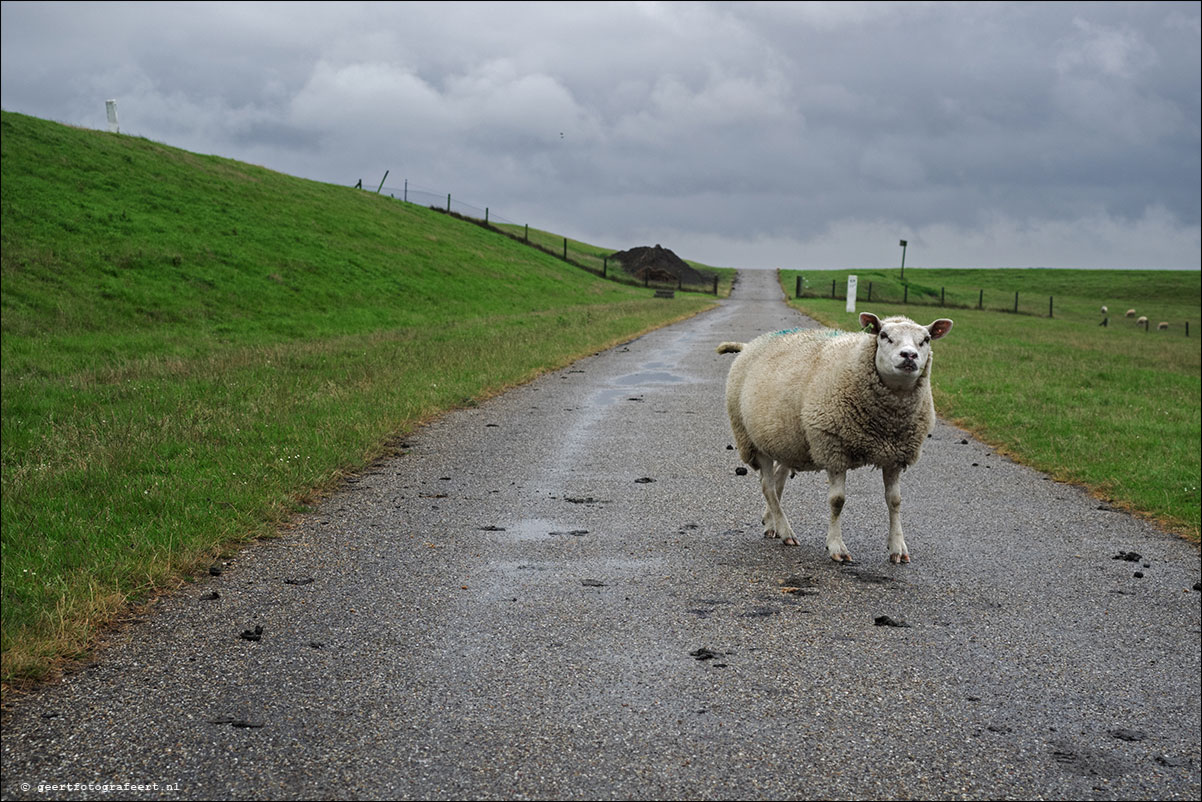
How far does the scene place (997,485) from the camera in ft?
30.3

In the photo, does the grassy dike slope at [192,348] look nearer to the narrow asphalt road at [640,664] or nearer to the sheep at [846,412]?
the narrow asphalt road at [640,664]

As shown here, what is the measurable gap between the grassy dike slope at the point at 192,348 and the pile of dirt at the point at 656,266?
21.9m

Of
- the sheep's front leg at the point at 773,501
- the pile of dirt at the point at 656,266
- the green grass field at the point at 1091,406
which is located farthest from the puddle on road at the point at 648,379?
the pile of dirt at the point at 656,266

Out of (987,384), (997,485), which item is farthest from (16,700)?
(987,384)

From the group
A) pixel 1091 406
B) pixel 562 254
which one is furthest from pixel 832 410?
pixel 562 254

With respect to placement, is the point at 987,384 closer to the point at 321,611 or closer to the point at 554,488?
the point at 554,488

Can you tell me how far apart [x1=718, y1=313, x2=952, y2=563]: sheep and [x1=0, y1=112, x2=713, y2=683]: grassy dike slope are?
3.71 metres

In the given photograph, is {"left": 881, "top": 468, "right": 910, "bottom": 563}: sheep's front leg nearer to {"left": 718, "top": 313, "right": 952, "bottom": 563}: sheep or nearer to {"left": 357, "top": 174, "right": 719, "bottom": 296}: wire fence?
{"left": 718, "top": 313, "right": 952, "bottom": 563}: sheep

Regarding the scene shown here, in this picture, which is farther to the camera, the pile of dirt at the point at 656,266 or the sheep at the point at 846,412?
the pile of dirt at the point at 656,266

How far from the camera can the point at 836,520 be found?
6582mm

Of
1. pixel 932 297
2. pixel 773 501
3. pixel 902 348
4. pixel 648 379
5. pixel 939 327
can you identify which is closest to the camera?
pixel 902 348

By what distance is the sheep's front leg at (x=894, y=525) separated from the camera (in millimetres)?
6484

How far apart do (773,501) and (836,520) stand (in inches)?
22.9

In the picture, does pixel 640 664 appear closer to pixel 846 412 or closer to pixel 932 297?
pixel 846 412
